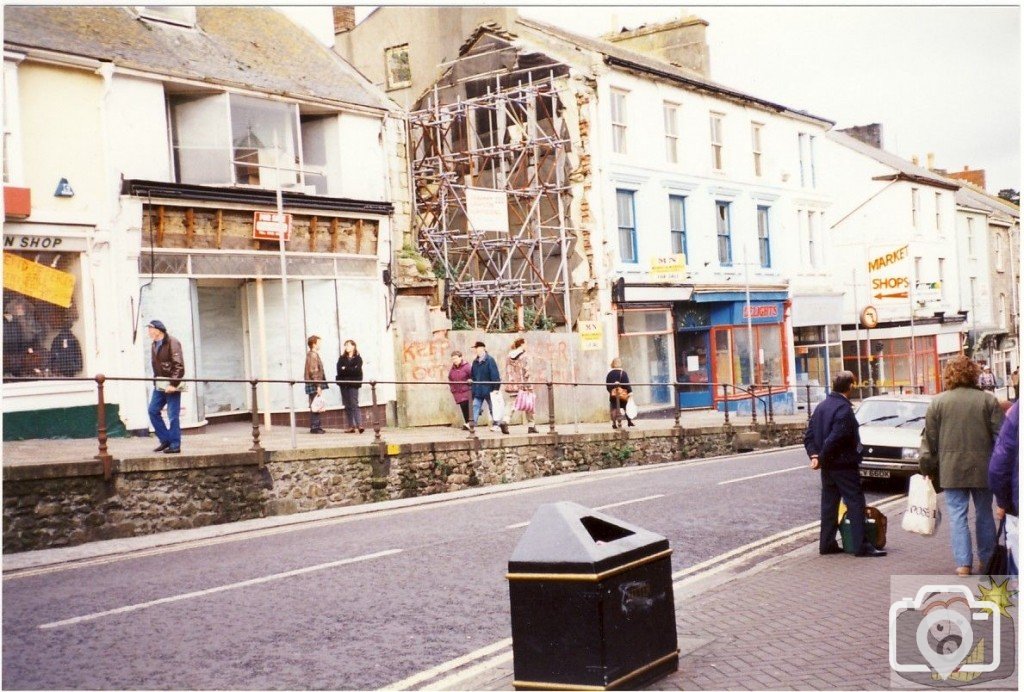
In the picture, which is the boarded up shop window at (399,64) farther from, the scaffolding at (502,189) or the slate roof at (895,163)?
the slate roof at (895,163)

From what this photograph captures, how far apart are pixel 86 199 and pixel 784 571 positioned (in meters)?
12.7

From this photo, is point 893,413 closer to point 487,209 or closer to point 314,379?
point 314,379

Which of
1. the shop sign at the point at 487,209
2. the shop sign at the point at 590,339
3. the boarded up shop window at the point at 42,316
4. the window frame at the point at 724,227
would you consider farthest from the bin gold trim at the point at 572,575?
the window frame at the point at 724,227

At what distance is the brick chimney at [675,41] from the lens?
3666 cm

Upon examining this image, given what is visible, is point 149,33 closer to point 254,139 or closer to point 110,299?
point 254,139

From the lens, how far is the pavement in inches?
496

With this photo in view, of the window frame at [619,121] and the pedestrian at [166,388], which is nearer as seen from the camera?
the pedestrian at [166,388]

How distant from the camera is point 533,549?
18.5 ft

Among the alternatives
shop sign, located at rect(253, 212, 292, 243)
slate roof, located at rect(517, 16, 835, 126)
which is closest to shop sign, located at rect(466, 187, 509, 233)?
slate roof, located at rect(517, 16, 835, 126)

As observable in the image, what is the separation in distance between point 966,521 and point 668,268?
72.7 feet

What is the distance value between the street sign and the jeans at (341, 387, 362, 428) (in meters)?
24.4

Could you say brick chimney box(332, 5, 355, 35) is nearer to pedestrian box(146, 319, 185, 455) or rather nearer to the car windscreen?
pedestrian box(146, 319, 185, 455)

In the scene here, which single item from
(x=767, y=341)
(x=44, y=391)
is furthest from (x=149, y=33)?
(x=767, y=341)

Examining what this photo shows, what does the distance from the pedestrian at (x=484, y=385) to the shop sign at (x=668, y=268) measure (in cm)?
1114
